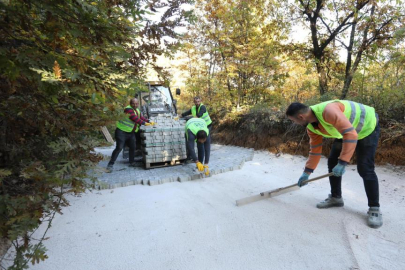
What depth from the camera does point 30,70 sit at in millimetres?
1275

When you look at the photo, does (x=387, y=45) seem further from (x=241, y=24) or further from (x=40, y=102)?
(x=40, y=102)

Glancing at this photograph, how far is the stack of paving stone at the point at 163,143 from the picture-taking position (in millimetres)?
4926

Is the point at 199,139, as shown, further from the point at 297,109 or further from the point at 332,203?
the point at 332,203

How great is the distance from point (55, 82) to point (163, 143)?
378cm

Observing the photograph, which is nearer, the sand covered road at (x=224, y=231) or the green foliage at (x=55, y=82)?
the green foliage at (x=55, y=82)

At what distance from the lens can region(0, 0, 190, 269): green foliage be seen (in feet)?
4.30

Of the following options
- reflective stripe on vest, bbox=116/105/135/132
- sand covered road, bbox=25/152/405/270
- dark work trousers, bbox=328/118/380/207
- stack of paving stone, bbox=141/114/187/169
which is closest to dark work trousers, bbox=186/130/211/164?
stack of paving stone, bbox=141/114/187/169

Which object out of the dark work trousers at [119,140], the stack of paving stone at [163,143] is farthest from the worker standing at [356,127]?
the dark work trousers at [119,140]

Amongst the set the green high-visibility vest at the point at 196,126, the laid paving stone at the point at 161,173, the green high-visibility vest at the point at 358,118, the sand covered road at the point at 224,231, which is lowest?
the sand covered road at the point at 224,231

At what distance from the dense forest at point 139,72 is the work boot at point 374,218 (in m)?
2.24

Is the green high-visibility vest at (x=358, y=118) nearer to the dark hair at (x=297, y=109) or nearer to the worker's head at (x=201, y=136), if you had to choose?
the dark hair at (x=297, y=109)

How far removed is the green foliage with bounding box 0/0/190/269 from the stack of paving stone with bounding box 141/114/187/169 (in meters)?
2.90

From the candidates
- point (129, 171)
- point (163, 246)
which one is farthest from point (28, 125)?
point (129, 171)

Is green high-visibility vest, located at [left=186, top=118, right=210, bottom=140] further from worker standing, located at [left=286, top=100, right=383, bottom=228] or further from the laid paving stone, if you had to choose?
worker standing, located at [left=286, top=100, right=383, bottom=228]
